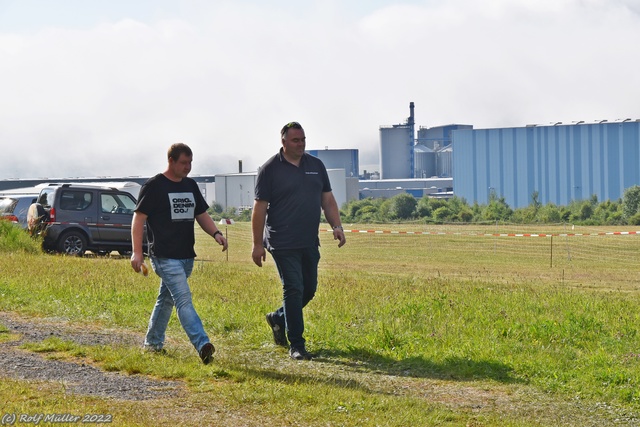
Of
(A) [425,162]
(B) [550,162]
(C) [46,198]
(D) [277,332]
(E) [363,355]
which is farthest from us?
(A) [425,162]

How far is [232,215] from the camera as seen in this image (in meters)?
78.8

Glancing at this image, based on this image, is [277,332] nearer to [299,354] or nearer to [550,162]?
[299,354]

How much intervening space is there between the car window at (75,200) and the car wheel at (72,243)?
0.61 m

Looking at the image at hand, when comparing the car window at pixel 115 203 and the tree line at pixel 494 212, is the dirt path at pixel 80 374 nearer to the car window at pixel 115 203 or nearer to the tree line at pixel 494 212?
the car window at pixel 115 203

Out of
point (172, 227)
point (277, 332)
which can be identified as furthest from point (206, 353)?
point (277, 332)

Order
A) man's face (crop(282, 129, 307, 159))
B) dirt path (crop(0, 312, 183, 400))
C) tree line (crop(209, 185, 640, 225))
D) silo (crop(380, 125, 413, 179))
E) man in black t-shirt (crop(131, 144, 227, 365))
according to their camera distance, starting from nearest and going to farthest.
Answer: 1. dirt path (crop(0, 312, 183, 400))
2. man in black t-shirt (crop(131, 144, 227, 365))
3. man's face (crop(282, 129, 307, 159))
4. tree line (crop(209, 185, 640, 225))
5. silo (crop(380, 125, 413, 179))

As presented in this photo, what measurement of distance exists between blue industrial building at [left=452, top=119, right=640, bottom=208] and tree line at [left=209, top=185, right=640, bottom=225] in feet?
12.6

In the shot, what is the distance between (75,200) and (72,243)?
1.01 metres

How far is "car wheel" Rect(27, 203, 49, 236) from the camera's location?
21547 mm

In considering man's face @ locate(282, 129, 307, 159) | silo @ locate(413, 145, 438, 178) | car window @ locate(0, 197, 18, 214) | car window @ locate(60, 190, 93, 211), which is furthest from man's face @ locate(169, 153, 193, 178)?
silo @ locate(413, 145, 438, 178)

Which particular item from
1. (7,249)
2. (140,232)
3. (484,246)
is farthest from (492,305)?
(484,246)

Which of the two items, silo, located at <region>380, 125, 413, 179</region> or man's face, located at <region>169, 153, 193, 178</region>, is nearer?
man's face, located at <region>169, 153, 193, 178</region>

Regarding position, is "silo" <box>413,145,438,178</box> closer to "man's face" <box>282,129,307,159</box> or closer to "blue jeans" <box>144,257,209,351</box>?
"man's face" <box>282,129,307,159</box>

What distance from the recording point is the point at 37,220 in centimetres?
2159
